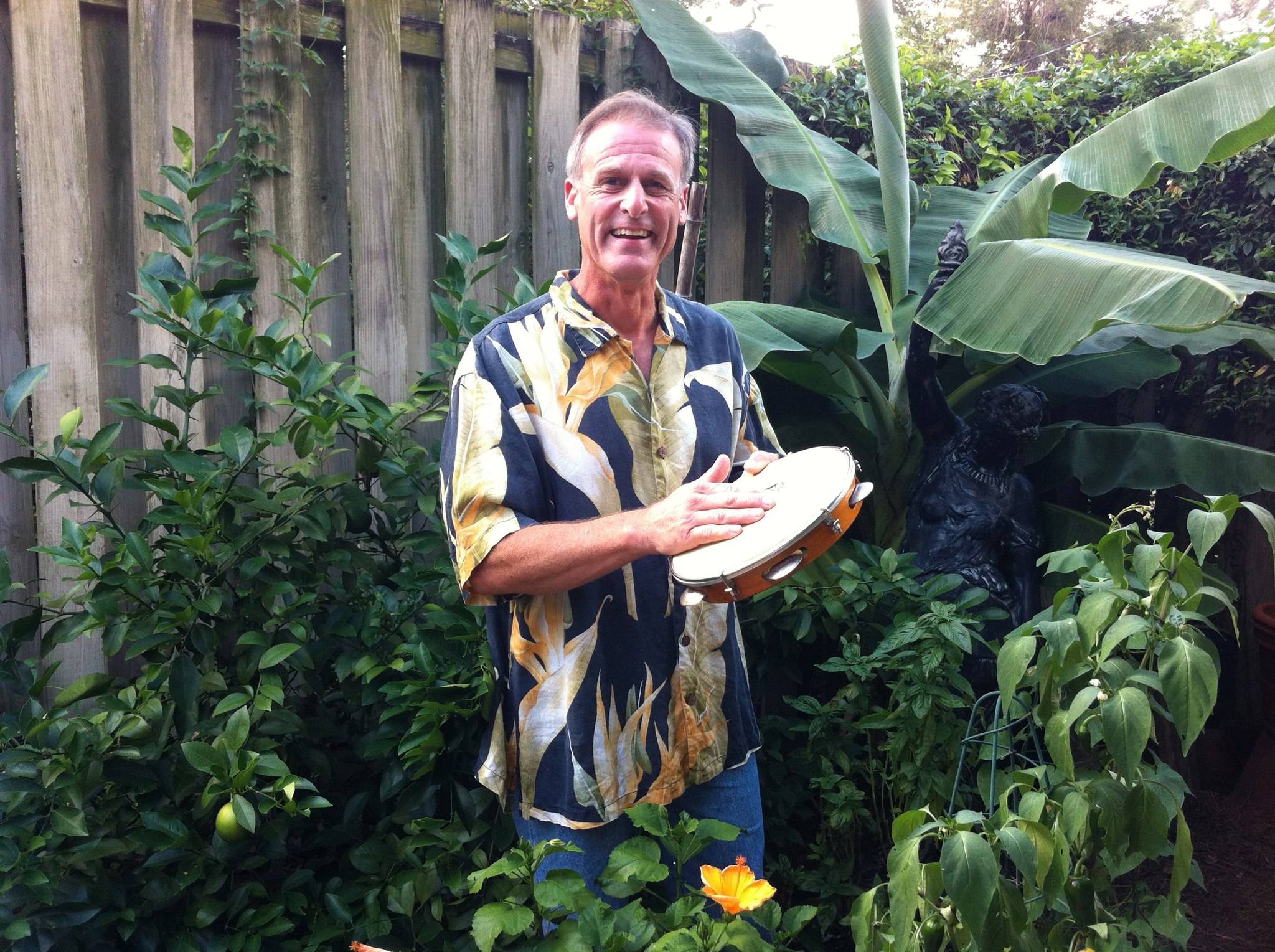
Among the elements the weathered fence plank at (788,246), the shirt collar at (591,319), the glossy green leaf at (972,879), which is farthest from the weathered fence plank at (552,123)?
the glossy green leaf at (972,879)

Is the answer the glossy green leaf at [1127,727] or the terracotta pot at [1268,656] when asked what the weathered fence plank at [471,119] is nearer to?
the glossy green leaf at [1127,727]

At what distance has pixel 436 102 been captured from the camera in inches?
114

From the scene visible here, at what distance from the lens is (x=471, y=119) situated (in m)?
2.90

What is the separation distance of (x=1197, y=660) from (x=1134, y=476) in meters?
2.19

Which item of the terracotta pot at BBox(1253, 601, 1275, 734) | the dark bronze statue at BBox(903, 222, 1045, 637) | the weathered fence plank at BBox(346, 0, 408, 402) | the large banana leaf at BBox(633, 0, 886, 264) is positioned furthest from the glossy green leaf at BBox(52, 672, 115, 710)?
the terracotta pot at BBox(1253, 601, 1275, 734)

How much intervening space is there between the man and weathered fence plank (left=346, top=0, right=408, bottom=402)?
1048 millimetres

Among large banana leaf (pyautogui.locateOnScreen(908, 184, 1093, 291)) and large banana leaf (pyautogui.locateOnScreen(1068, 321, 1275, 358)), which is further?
large banana leaf (pyautogui.locateOnScreen(908, 184, 1093, 291))

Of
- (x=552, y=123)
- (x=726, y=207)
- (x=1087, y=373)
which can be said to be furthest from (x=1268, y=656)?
(x=552, y=123)

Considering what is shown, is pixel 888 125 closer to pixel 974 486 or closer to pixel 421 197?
pixel 974 486

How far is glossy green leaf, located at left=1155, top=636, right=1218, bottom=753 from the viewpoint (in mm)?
1219

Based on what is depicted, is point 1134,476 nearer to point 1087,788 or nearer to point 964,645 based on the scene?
point 964,645

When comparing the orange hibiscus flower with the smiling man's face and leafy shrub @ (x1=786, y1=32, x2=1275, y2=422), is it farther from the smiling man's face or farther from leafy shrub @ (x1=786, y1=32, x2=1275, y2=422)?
leafy shrub @ (x1=786, y1=32, x2=1275, y2=422)

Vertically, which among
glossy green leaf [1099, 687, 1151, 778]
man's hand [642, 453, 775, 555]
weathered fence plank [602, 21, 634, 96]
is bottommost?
glossy green leaf [1099, 687, 1151, 778]

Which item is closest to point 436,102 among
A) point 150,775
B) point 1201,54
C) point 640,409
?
point 640,409
